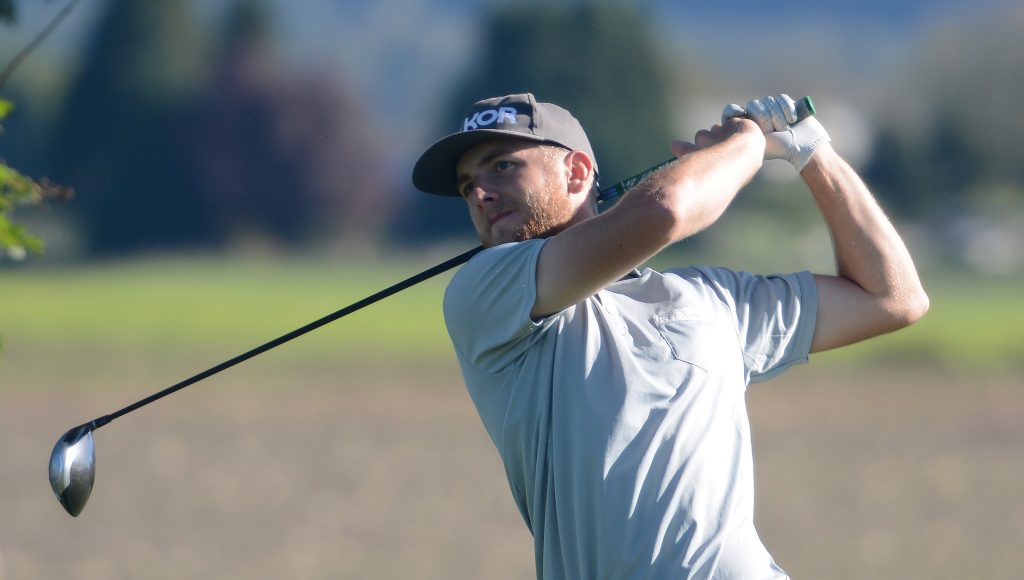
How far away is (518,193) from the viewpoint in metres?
3.01

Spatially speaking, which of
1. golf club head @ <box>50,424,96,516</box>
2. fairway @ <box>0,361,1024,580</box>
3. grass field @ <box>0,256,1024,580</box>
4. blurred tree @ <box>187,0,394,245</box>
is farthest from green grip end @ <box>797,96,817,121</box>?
blurred tree @ <box>187,0,394,245</box>

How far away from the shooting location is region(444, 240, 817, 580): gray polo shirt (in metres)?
2.66

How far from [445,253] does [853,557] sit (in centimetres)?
1195

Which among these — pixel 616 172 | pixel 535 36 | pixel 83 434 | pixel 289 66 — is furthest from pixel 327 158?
pixel 83 434

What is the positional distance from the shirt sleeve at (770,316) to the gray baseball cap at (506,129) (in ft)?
1.32

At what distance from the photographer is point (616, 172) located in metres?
20.2

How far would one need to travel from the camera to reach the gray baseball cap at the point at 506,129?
3.03 meters

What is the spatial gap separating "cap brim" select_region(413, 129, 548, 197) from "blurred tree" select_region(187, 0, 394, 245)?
65.0 feet

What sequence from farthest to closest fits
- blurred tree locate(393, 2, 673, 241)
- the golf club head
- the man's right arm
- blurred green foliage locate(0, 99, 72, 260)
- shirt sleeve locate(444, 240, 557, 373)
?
blurred tree locate(393, 2, 673, 241) → the golf club head → blurred green foliage locate(0, 99, 72, 260) → shirt sleeve locate(444, 240, 557, 373) → the man's right arm

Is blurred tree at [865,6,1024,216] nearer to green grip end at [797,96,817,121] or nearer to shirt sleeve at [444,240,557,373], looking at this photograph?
green grip end at [797,96,817,121]

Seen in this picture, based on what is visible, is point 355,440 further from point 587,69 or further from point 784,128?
point 587,69

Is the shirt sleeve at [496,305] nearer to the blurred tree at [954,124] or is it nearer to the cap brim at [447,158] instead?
the cap brim at [447,158]

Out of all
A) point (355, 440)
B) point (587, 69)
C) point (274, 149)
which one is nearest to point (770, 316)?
point (355, 440)

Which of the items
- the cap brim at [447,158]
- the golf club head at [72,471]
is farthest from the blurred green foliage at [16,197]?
the cap brim at [447,158]
